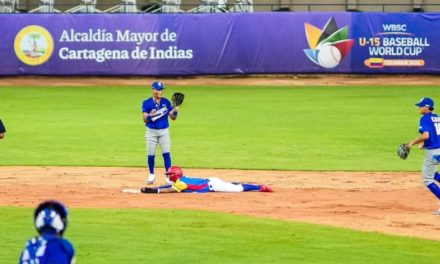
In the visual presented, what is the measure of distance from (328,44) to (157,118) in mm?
24646

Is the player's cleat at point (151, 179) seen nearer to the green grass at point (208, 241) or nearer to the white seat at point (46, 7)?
the green grass at point (208, 241)

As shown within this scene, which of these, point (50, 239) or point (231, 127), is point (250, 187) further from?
point (50, 239)

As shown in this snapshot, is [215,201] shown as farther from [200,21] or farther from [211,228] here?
[200,21]

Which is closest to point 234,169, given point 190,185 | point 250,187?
point 250,187

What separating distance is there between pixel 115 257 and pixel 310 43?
32.5 m

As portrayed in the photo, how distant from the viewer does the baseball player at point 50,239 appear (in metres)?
8.00

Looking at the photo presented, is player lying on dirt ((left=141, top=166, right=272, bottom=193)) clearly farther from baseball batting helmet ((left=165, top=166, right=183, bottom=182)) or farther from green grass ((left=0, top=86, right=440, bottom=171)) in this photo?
green grass ((left=0, top=86, right=440, bottom=171))

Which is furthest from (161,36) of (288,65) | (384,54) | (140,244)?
(140,244)

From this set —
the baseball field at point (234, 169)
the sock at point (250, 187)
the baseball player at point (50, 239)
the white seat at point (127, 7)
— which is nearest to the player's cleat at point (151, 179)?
the baseball field at point (234, 169)

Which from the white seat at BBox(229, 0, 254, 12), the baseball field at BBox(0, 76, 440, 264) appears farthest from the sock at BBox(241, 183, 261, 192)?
the white seat at BBox(229, 0, 254, 12)

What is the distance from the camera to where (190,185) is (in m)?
21.1

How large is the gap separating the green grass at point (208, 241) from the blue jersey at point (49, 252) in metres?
6.28

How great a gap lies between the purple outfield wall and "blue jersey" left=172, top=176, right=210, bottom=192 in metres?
25.4

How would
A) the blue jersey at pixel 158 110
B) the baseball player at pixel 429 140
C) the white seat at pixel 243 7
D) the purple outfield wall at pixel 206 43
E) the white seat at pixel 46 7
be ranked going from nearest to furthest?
the baseball player at pixel 429 140 → the blue jersey at pixel 158 110 → the purple outfield wall at pixel 206 43 → the white seat at pixel 46 7 → the white seat at pixel 243 7
